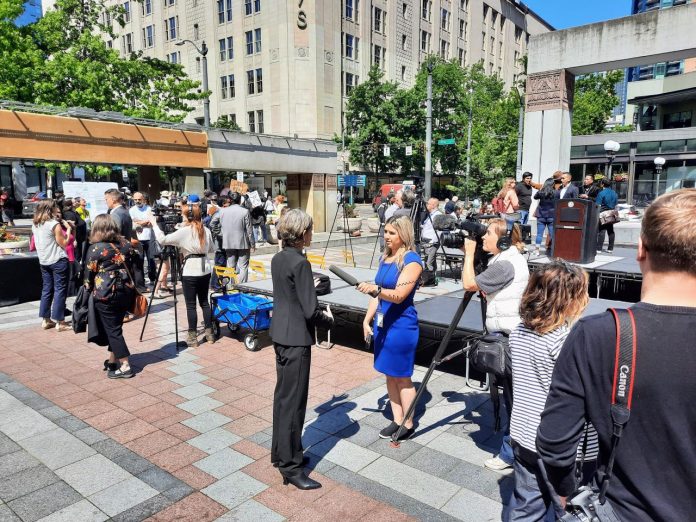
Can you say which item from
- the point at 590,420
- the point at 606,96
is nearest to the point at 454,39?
the point at 606,96

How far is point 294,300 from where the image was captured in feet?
11.6

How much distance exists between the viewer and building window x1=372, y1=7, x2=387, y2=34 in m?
51.2

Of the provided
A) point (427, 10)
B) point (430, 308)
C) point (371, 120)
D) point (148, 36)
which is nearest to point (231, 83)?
point (148, 36)

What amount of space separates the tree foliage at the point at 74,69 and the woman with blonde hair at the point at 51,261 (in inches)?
611

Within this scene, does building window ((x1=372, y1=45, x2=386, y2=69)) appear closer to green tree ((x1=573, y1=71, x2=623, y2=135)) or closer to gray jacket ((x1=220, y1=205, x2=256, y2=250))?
green tree ((x1=573, y1=71, x2=623, y2=135))

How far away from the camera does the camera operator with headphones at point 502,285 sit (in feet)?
11.9

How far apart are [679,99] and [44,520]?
51098 millimetres

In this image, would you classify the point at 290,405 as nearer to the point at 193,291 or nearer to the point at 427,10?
the point at 193,291

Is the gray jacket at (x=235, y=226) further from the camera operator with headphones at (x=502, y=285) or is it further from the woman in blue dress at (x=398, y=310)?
the camera operator with headphones at (x=502, y=285)

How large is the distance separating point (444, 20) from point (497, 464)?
65.7 meters

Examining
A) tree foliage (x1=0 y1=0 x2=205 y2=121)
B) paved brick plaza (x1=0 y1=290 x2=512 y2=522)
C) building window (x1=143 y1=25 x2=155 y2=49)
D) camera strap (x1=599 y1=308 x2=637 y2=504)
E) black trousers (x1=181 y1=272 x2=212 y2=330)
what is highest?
building window (x1=143 y1=25 x2=155 y2=49)

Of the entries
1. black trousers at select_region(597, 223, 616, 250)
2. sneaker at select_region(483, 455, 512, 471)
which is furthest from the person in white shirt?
black trousers at select_region(597, 223, 616, 250)

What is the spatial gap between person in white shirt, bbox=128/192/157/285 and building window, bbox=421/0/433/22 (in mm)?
55240

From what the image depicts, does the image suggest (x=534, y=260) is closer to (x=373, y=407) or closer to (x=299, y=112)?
(x=373, y=407)
